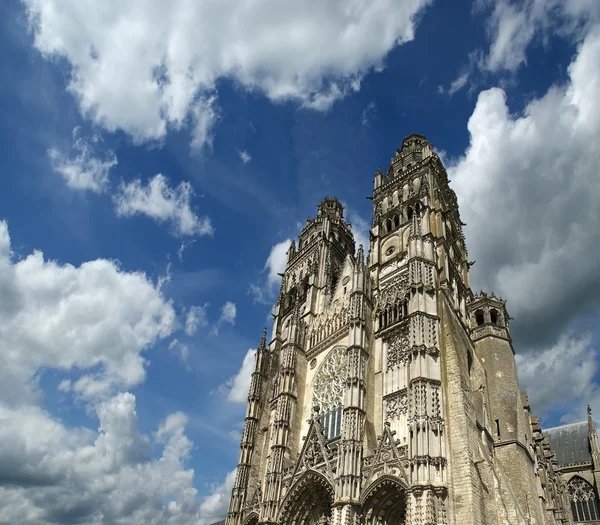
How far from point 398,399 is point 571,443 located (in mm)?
30114

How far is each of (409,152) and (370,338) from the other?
2192cm

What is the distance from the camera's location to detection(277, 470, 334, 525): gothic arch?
25609 millimetres

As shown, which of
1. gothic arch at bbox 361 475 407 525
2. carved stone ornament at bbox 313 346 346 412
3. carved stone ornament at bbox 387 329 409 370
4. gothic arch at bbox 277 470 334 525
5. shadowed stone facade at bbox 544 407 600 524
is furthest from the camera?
shadowed stone facade at bbox 544 407 600 524

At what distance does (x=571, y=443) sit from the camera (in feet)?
148

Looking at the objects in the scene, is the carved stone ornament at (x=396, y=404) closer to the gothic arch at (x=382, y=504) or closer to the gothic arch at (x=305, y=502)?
the gothic arch at (x=382, y=504)

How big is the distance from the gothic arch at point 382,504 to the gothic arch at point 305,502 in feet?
12.3

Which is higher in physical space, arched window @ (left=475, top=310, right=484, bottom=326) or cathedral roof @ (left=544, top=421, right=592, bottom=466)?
arched window @ (left=475, top=310, right=484, bottom=326)

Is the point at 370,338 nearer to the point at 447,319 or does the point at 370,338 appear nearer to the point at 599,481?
the point at 447,319

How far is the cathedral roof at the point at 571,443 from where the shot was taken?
143ft

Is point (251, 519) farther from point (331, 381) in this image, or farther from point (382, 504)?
point (382, 504)

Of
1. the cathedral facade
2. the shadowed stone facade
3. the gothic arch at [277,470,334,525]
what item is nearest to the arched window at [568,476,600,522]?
the shadowed stone facade

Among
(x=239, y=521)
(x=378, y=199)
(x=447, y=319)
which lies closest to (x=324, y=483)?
(x=239, y=521)

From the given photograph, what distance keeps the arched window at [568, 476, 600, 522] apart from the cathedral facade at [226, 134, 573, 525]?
19.7 ft

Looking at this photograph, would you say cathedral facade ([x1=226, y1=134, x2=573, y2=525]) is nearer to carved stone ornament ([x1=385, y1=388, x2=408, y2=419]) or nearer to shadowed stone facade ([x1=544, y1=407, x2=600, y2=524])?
carved stone ornament ([x1=385, y1=388, x2=408, y2=419])
